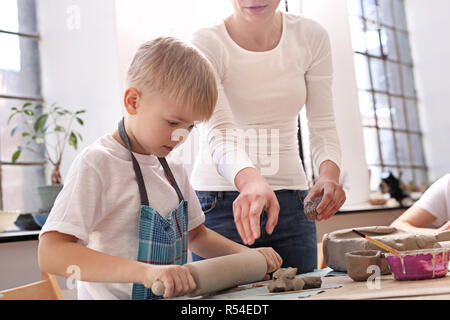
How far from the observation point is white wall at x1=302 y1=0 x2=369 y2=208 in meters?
0.89

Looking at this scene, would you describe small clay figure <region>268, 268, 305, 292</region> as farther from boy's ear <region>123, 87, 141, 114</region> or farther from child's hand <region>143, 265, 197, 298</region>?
boy's ear <region>123, 87, 141, 114</region>

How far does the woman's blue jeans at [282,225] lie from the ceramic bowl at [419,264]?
0.76ft

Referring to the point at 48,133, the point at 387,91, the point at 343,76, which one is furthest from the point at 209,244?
the point at 387,91

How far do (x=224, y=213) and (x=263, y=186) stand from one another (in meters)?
0.20

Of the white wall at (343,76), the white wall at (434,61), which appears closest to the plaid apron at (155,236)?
the white wall at (343,76)

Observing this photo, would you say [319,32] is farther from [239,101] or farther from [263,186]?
[263,186]

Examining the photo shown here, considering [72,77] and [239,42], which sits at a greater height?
[72,77]

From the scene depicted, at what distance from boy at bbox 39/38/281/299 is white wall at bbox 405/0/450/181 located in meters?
0.61

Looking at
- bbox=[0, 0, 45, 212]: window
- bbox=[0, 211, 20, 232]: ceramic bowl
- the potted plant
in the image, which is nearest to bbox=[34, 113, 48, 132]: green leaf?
the potted plant

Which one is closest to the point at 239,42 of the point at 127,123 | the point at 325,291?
the point at 127,123

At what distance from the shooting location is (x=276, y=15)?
0.72 metres

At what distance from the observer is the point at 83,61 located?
1341 millimetres

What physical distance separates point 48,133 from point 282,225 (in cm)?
99
